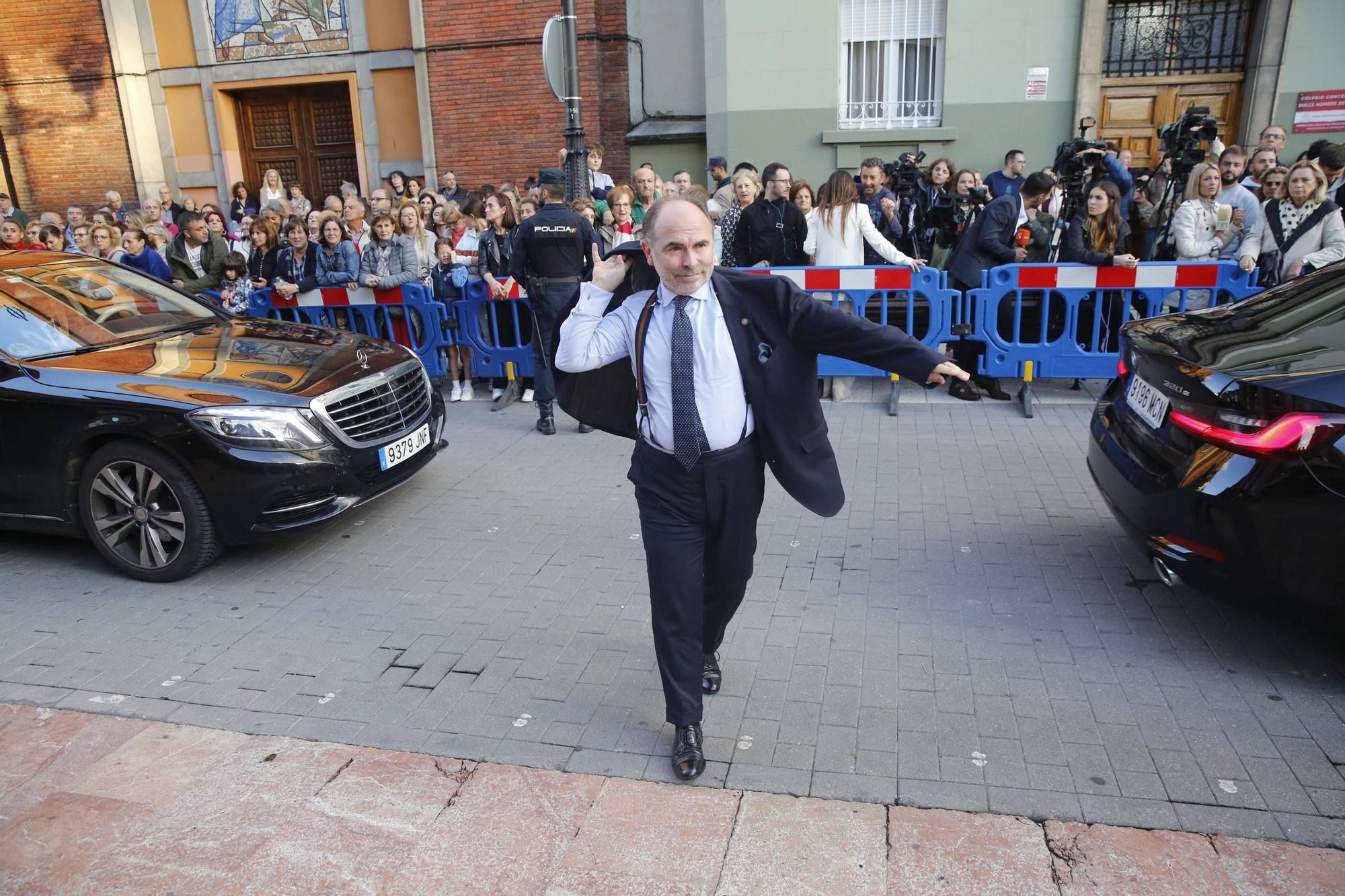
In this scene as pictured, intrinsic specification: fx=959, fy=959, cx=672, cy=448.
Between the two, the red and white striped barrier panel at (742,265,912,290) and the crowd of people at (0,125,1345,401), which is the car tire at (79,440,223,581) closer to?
the crowd of people at (0,125,1345,401)

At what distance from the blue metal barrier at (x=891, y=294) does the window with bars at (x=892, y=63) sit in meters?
6.01

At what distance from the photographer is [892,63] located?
42.4ft

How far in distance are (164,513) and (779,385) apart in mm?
3524

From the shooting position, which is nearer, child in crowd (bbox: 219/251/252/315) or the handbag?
the handbag

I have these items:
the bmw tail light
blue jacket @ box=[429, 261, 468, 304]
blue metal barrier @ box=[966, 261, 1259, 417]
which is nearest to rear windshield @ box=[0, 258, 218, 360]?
blue jacket @ box=[429, 261, 468, 304]

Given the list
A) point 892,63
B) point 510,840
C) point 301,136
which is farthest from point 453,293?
point 301,136

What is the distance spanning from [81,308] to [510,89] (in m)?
10.2

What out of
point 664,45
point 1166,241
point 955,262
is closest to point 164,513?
point 955,262

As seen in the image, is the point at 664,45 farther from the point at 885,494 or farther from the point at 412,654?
the point at 412,654

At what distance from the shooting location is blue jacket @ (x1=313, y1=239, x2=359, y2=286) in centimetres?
878

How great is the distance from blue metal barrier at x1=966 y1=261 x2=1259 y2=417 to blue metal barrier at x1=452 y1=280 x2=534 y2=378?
12.6 ft

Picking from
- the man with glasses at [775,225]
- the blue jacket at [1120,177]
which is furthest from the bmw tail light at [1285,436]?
the blue jacket at [1120,177]

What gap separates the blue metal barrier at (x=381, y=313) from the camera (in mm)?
8703

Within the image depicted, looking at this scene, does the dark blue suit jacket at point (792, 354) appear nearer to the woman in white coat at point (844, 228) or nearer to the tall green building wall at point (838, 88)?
the woman in white coat at point (844, 228)
